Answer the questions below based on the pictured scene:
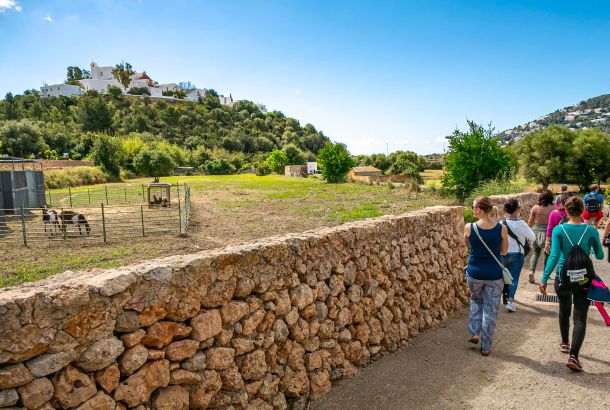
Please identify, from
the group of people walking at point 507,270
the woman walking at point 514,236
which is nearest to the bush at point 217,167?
the woman walking at point 514,236

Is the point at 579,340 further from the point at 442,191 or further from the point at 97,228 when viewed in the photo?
the point at 442,191

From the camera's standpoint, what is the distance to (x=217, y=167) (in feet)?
234

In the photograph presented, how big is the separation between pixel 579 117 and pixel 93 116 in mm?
134540

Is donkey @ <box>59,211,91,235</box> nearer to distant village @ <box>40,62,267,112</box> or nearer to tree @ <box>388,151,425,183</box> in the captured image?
tree @ <box>388,151,425,183</box>

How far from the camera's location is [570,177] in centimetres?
3278

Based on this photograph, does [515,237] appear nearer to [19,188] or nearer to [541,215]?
[541,215]

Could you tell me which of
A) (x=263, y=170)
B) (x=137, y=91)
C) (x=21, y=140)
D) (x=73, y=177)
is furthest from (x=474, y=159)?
(x=137, y=91)

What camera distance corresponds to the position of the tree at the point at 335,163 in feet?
154

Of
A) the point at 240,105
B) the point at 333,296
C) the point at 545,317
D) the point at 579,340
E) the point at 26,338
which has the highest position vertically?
the point at 240,105

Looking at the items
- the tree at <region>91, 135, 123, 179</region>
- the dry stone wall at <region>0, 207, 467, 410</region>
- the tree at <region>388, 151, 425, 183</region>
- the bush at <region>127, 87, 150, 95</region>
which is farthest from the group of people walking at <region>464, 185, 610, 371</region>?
the bush at <region>127, 87, 150, 95</region>

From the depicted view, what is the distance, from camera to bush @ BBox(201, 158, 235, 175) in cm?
7106

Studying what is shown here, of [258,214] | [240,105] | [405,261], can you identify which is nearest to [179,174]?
[258,214]

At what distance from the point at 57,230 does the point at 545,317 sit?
618 inches

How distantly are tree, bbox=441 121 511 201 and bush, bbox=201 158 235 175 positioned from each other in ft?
181
